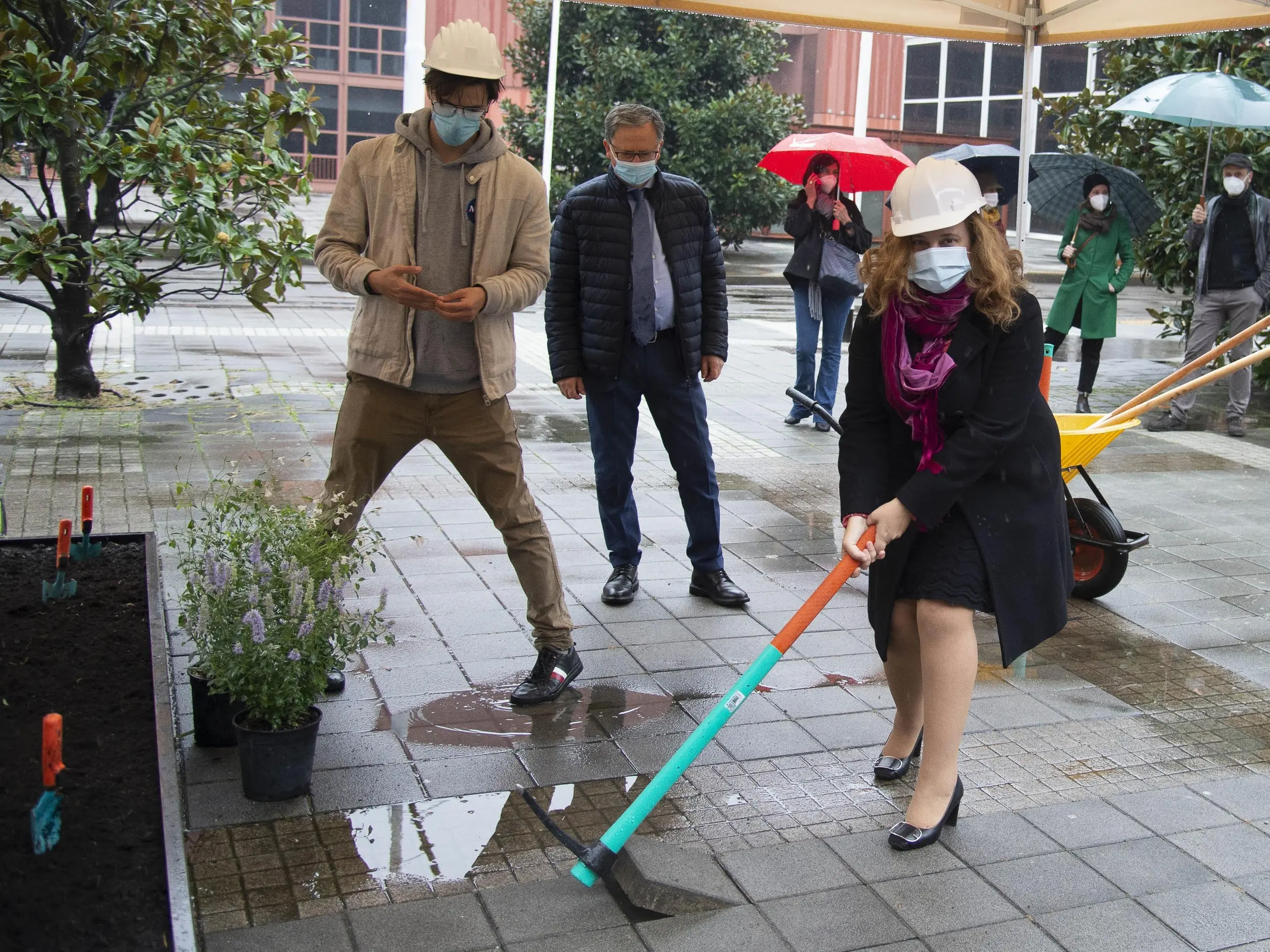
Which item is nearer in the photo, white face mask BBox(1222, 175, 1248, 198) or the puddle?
the puddle

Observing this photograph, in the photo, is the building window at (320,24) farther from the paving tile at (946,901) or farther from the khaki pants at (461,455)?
the paving tile at (946,901)

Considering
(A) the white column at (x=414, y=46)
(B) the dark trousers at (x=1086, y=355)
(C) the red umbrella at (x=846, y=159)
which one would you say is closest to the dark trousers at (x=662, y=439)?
(C) the red umbrella at (x=846, y=159)

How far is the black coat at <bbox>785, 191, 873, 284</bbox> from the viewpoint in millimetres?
9484

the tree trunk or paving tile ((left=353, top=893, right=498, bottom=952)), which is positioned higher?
the tree trunk

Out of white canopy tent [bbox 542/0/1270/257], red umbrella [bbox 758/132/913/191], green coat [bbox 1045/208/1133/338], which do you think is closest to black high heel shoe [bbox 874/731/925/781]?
white canopy tent [bbox 542/0/1270/257]

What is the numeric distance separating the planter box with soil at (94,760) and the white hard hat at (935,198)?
2332 millimetres

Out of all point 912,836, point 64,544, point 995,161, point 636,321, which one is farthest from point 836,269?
point 912,836

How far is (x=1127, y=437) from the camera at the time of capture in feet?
32.9

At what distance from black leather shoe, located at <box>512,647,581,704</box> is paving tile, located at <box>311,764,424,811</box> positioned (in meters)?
0.59

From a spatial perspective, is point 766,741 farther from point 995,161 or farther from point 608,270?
point 995,161

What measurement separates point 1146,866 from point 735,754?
4.08ft

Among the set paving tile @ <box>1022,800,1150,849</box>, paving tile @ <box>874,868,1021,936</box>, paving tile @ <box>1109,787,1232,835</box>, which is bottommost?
paving tile @ <box>874,868,1021,936</box>

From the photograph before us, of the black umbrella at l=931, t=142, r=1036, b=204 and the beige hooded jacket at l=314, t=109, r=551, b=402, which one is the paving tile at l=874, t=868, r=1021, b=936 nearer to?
the beige hooded jacket at l=314, t=109, r=551, b=402

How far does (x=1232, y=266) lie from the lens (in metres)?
9.91
